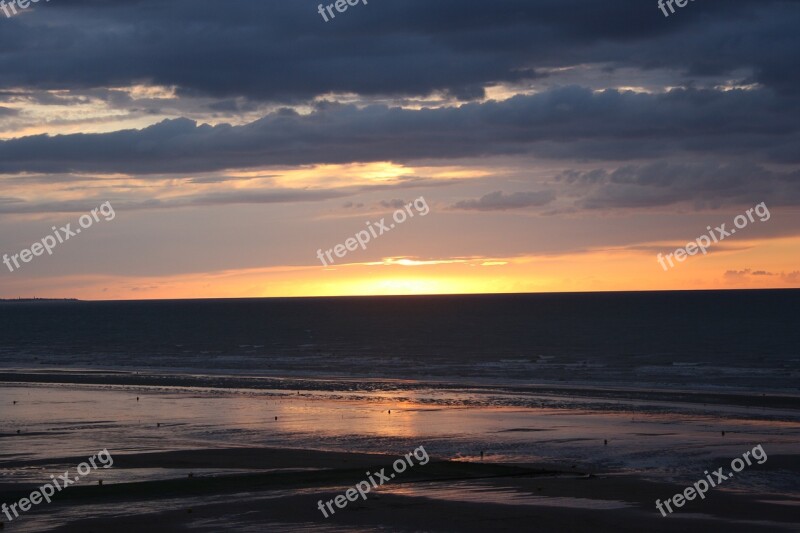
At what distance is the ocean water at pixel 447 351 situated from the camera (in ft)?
201

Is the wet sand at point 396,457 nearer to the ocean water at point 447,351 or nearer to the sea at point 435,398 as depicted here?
the sea at point 435,398

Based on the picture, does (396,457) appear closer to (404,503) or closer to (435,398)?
(404,503)

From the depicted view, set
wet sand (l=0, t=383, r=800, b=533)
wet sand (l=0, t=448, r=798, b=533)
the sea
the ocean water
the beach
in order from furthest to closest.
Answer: the ocean water
the sea
the beach
wet sand (l=0, t=383, r=800, b=533)
wet sand (l=0, t=448, r=798, b=533)

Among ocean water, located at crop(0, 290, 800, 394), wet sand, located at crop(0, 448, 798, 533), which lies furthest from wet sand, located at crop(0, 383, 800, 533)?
ocean water, located at crop(0, 290, 800, 394)

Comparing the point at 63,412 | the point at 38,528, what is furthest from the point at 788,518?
the point at 63,412

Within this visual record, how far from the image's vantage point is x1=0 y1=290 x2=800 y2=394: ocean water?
61.3 meters

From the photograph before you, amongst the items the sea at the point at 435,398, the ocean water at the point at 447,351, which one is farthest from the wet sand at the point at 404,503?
the ocean water at the point at 447,351

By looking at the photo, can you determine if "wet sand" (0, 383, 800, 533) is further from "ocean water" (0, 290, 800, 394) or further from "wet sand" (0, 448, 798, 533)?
"ocean water" (0, 290, 800, 394)

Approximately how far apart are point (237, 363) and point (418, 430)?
43.7m

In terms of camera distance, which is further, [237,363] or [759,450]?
[237,363]

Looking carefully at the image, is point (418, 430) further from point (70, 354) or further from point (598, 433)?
point (70, 354)

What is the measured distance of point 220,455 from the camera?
29.3 m

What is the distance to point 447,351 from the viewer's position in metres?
89.8

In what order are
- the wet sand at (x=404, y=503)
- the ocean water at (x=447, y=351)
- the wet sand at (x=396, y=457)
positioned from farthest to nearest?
the ocean water at (x=447, y=351) < the wet sand at (x=396, y=457) < the wet sand at (x=404, y=503)
